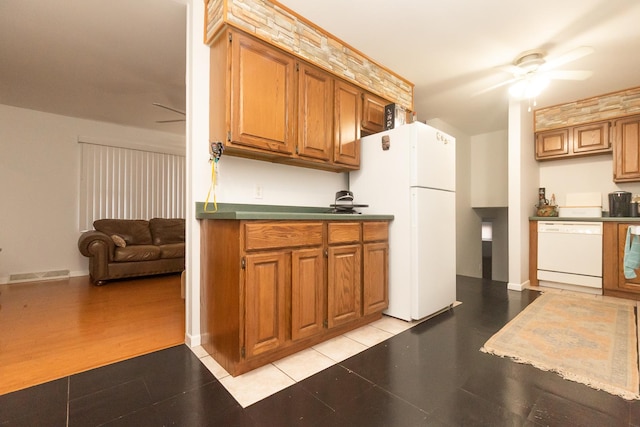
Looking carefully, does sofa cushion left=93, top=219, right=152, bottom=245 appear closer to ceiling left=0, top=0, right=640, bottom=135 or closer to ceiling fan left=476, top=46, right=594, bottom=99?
ceiling left=0, top=0, right=640, bottom=135

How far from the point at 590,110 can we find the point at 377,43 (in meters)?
3.26

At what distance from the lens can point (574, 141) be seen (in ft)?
12.4

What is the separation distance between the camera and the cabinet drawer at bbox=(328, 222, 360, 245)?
2025mm

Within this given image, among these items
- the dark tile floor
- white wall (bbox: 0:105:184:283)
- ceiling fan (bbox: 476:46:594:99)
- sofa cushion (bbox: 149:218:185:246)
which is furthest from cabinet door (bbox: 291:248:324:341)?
white wall (bbox: 0:105:184:283)

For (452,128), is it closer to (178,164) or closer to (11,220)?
(178,164)

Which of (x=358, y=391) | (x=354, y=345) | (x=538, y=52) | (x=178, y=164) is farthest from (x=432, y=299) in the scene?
(x=178, y=164)

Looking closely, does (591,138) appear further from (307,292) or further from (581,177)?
(307,292)

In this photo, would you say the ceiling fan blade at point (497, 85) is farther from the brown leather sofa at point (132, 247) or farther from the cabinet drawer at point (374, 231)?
the brown leather sofa at point (132, 247)

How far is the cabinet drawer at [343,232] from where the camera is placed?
2.03 meters

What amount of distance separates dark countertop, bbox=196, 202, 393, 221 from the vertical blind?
12.7 feet

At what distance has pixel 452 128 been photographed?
4898 mm

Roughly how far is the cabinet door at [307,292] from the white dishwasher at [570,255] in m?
3.49

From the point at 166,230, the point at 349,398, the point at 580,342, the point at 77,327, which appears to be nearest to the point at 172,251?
the point at 166,230

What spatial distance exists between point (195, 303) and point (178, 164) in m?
4.26
